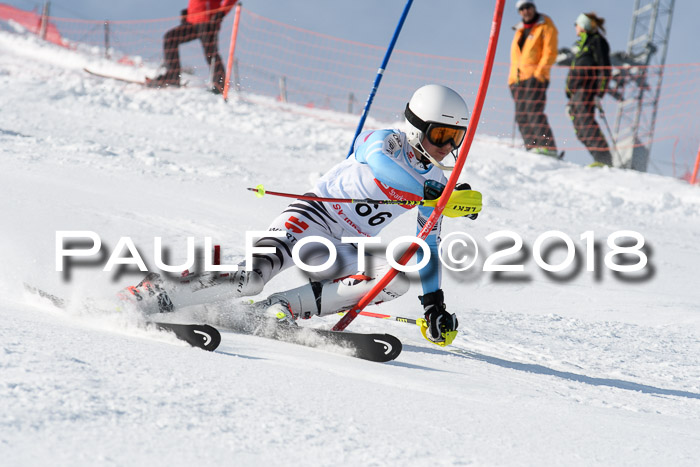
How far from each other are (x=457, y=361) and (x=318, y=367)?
1.06 meters

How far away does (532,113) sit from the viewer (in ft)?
34.3

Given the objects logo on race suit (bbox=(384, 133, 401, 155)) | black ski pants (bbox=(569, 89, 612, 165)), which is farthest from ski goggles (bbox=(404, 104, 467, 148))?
black ski pants (bbox=(569, 89, 612, 165))

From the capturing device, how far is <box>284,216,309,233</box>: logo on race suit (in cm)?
382

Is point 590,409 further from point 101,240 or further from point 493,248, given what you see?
point 493,248

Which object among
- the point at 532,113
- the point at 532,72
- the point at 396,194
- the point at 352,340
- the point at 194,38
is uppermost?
the point at 194,38

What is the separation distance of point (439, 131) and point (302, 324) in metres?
1.35

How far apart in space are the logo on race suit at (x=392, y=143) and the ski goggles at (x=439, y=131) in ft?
0.37

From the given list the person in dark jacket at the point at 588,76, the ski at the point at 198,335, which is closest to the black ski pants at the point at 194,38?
the person in dark jacket at the point at 588,76

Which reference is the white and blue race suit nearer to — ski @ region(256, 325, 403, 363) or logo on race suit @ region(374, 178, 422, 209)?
logo on race suit @ region(374, 178, 422, 209)

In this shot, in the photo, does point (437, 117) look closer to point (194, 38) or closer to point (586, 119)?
point (586, 119)

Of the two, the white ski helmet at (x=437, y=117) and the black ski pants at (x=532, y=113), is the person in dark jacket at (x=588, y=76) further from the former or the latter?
the white ski helmet at (x=437, y=117)

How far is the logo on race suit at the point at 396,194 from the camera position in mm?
3525
